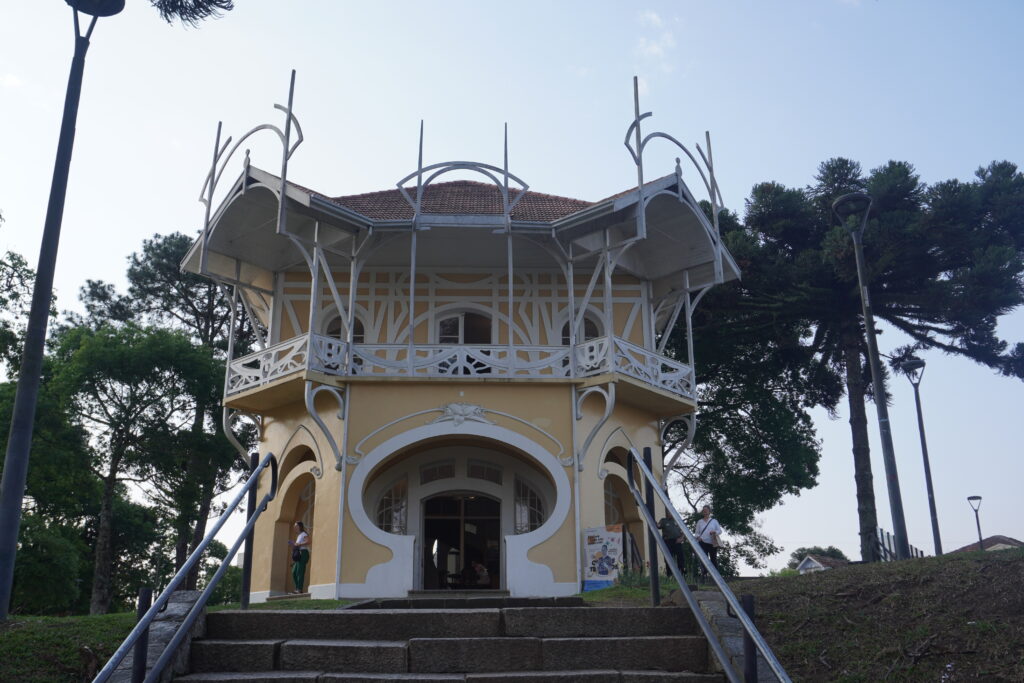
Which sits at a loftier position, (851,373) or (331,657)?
(851,373)

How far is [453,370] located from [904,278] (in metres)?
13.6

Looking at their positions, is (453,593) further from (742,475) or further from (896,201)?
(896,201)

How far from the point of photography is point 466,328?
65.7ft

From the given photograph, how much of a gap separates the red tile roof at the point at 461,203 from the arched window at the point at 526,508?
5.51 metres

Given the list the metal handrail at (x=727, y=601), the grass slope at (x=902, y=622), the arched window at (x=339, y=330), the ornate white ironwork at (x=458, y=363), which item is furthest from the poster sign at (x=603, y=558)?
the metal handrail at (x=727, y=601)

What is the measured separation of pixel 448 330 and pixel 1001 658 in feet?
46.9

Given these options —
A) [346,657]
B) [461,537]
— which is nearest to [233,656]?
[346,657]

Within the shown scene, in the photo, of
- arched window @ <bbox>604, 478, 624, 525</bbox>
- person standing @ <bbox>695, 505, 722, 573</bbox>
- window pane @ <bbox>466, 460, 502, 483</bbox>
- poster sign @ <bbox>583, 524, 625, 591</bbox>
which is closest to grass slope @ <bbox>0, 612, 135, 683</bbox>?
person standing @ <bbox>695, 505, 722, 573</bbox>

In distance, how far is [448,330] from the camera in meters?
20.0

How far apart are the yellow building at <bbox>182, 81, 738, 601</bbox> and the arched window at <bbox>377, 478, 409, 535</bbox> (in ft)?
0.11

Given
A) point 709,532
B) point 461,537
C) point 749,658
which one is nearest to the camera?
point 749,658

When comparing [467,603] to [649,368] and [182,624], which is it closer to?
[182,624]

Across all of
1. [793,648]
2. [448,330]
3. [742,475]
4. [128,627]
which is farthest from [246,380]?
[742,475]

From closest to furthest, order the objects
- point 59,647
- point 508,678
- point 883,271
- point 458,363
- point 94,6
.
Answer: point 508,678
point 59,647
point 94,6
point 458,363
point 883,271
